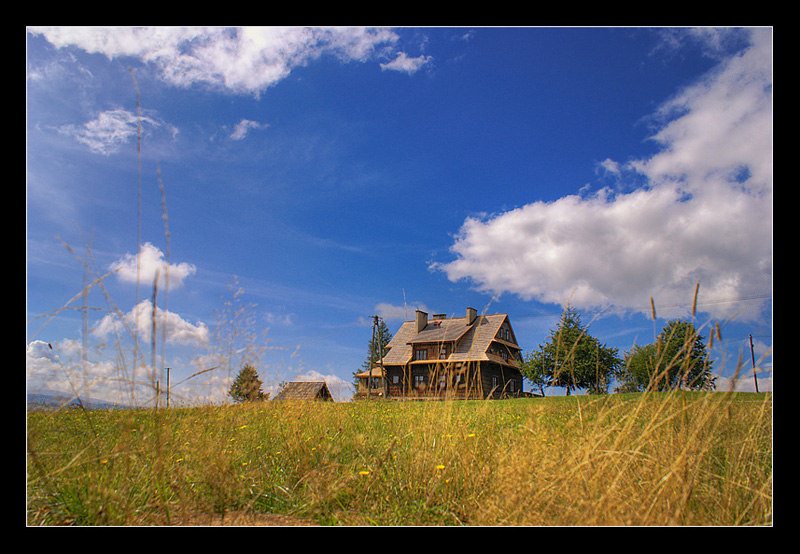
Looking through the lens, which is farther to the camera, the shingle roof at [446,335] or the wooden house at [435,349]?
the shingle roof at [446,335]

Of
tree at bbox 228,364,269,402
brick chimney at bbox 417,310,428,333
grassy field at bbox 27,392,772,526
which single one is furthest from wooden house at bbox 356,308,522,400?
grassy field at bbox 27,392,772,526

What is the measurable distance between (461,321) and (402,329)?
16.5 ft

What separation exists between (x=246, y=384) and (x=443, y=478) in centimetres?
252

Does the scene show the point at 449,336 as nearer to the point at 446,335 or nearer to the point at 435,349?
the point at 446,335

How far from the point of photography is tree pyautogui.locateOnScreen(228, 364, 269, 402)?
4.18 m

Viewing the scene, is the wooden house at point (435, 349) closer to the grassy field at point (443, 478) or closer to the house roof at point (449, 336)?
the house roof at point (449, 336)

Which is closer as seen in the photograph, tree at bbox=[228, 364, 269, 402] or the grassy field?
the grassy field

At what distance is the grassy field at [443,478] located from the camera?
93.2 inches

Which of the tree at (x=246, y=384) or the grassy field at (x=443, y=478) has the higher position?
the tree at (x=246, y=384)

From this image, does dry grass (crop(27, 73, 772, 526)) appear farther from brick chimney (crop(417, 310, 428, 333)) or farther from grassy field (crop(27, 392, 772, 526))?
brick chimney (crop(417, 310, 428, 333))

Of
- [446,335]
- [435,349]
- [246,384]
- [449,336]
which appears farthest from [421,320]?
[246,384]

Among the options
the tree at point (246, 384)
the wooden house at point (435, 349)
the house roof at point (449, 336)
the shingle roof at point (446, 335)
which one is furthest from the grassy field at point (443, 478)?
the shingle roof at point (446, 335)

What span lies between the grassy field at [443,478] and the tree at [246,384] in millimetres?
480

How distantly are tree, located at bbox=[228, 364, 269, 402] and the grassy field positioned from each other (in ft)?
1.57
